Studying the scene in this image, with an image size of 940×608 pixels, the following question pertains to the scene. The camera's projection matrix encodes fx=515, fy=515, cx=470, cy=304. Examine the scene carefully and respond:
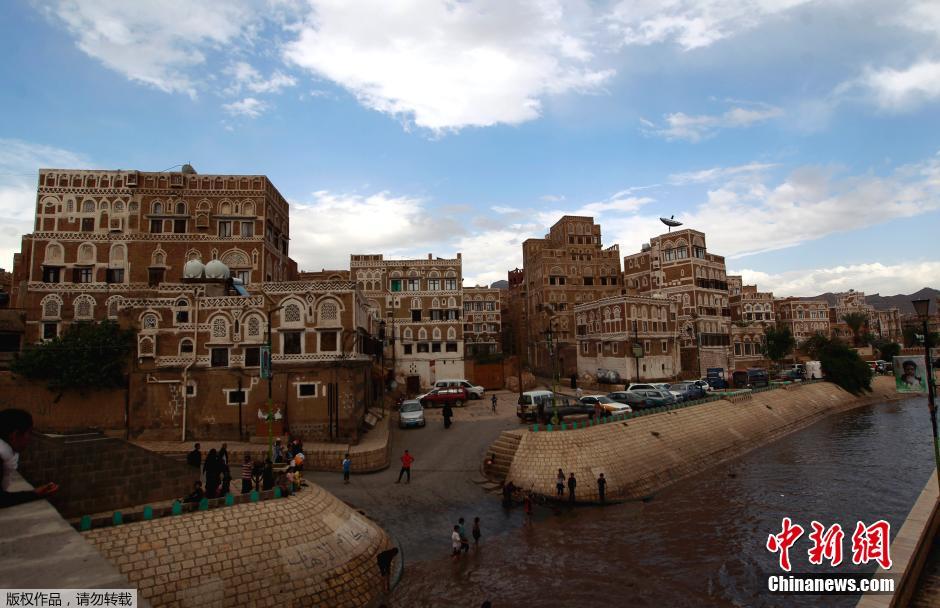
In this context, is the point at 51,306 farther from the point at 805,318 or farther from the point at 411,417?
the point at 805,318

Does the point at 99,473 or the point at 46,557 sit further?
the point at 99,473

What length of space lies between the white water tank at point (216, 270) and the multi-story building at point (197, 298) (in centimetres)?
11

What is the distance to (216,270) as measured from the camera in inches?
1594

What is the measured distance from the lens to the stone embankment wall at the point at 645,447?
2875 centimetres

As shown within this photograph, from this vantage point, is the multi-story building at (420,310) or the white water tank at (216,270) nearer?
the white water tank at (216,270)

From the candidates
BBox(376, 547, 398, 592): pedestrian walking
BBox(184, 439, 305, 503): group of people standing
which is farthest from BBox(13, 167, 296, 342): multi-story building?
BBox(376, 547, 398, 592): pedestrian walking

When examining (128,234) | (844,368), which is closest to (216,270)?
(128,234)

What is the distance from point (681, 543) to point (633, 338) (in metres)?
42.0

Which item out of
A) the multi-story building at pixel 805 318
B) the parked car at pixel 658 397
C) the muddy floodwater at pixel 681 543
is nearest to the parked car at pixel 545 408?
the parked car at pixel 658 397

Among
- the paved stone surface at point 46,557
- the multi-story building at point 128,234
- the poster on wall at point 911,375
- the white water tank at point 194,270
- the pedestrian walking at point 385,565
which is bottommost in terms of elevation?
the pedestrian walking at point 385,565

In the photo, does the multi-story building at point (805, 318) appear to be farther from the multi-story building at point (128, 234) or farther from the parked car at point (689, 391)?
the multi-story building at point (128, 234)

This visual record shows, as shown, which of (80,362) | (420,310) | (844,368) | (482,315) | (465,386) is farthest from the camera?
(482,315)

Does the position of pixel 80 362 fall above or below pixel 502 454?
above

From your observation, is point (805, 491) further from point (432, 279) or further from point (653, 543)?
point (432, 279)
